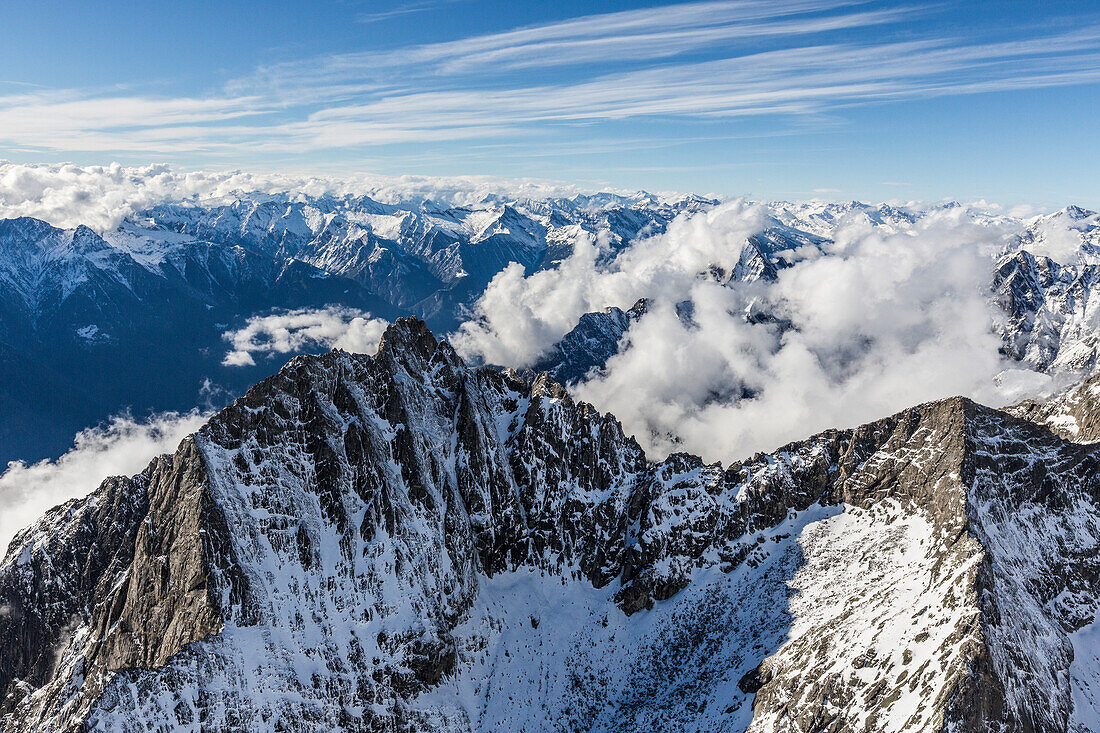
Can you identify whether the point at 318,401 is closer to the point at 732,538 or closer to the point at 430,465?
the point at 430,465

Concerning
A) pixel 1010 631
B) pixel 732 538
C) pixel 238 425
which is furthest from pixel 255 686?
pixel 1010 631

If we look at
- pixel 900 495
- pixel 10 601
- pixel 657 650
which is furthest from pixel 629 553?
pixel 10 601

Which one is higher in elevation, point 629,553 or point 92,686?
point 92,686

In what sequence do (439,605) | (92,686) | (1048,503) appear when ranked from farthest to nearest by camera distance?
(439,605) → (1048,503) → (92,686)

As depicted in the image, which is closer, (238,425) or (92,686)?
(92,686)

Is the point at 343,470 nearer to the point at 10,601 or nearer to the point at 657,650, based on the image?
the point at 10,601

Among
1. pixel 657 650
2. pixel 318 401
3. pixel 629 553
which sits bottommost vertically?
pixel 657 650

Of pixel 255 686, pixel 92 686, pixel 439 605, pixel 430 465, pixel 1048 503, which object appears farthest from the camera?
pixel 430 465
